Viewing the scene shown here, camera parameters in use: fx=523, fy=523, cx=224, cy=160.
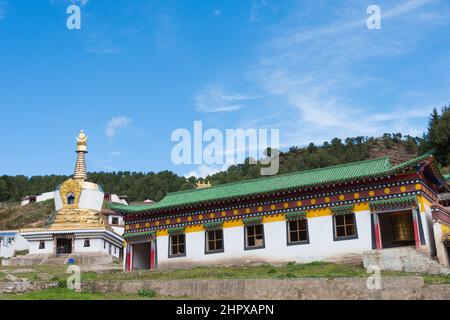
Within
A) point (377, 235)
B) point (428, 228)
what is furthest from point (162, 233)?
point (428, 228)

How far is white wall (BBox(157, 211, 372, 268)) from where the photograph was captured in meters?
27.6

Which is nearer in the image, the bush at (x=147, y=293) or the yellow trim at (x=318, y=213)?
the bush at (x=147, y=293)

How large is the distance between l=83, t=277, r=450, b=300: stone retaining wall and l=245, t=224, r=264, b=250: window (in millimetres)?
9455

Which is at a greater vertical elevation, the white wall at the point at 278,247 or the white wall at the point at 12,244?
the white wall at the point at 12,244

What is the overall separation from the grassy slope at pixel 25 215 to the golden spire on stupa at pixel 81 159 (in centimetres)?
2031

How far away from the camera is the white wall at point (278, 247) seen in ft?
90.5

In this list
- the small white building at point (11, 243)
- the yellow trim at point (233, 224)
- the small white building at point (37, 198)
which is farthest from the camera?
the small white building at point (37, 198)

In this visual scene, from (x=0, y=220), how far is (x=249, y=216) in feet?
197

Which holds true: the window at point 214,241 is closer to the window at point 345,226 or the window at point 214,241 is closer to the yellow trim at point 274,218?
the yellow trim at point 274,218

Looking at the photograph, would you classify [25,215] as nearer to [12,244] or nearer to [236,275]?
[12,244]

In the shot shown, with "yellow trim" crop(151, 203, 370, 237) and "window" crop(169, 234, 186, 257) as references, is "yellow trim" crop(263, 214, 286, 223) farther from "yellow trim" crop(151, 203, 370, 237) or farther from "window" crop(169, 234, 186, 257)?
"window" crop(169, 234, 186, 257)

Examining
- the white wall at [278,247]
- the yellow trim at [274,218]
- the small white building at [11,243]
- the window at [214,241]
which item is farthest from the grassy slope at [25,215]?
the yellow trim at [274,218]
